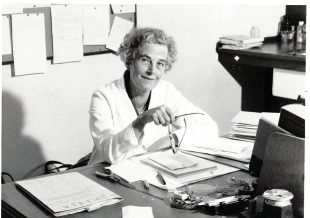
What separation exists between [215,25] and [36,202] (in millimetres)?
2485

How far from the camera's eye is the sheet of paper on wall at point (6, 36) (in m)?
2.55

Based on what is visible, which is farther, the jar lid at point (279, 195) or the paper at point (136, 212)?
the paper at point (136, 212)

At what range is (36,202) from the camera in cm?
146

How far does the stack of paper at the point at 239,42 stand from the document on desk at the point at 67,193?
2.03 metres

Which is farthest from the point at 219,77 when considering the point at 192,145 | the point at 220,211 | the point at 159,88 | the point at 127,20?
the point at 220,211

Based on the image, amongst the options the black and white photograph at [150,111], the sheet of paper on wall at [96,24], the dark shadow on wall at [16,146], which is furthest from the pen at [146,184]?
the sheet of paper on wall at [96,24]

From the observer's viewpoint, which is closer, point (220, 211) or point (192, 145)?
point (220, 211)

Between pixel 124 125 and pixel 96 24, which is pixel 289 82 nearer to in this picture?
pixel 96 24

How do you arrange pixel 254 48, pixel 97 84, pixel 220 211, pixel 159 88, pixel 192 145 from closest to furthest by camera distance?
pixel 220 211 < pixel 192 145 < pixel 159 88 < pixel 97 84 < pixel 254 48

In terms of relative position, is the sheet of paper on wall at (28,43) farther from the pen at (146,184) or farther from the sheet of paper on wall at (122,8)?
the pen at (146,184)

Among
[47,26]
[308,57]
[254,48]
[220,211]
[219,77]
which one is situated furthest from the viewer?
[219,77]

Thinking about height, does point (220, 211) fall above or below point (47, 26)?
below

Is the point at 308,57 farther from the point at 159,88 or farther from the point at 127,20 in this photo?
the point at 127,20

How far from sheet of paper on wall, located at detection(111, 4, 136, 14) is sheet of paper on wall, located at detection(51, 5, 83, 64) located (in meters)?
0.24
